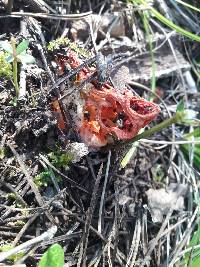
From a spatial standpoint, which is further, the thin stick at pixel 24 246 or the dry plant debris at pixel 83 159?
the dry plant debris at pixel 83 159

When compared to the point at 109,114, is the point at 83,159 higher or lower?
lower

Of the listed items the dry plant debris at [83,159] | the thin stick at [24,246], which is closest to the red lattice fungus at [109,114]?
the dry plant debris at [83,159]

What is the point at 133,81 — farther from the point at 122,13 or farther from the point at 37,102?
the point at 37,102

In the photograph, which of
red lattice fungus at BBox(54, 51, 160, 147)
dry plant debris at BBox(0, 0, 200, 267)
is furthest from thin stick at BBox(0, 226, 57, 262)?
red lattice fungus at BBox(54, 51, 160, 147)

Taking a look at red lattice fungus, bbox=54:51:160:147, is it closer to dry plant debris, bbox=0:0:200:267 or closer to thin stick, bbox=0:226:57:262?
dry plant debris, bbox=0:0:200:267

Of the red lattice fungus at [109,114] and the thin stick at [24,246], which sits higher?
the red lattice fungus at [109,114]

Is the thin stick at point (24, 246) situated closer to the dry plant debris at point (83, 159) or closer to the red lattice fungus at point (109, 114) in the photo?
the dry plant debris at point (83, 159)

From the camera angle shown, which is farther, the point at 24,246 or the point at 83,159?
the point at 83,159

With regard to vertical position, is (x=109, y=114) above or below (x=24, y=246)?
above

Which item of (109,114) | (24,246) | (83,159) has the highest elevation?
(109,114)

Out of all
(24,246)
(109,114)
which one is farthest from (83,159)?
(24,246)

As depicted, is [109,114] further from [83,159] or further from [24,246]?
[24,246]
